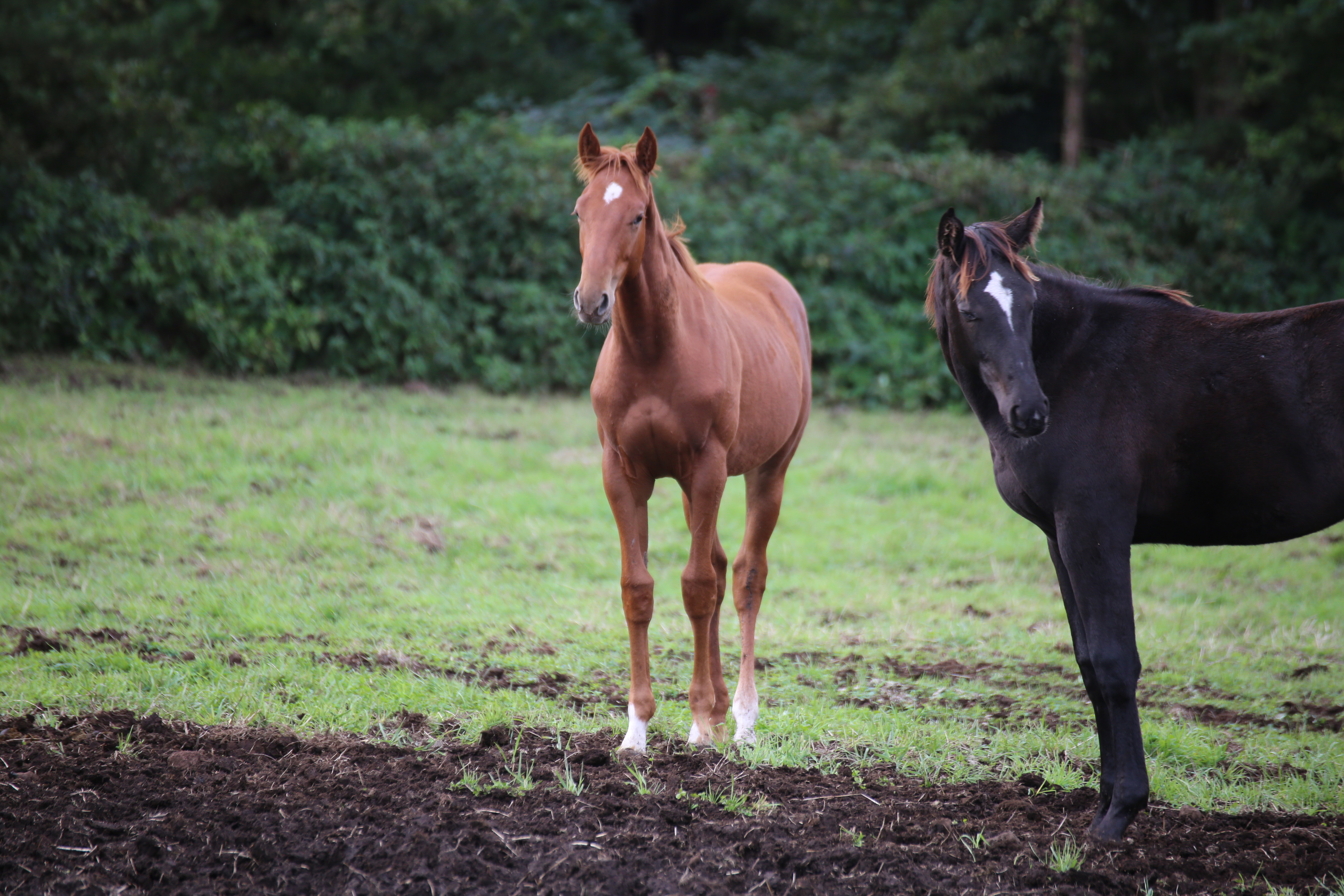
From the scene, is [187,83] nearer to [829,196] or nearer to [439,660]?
[829,196]

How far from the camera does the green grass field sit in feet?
15.2

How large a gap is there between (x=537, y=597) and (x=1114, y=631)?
4004 millimetres

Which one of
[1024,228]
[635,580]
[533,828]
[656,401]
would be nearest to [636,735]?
[635,580]

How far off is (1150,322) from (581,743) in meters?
2.73

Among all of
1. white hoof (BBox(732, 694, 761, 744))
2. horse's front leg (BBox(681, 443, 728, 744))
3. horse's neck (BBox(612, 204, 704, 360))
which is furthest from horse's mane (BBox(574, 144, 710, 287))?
white hoof (BBox(732, 694, 761, 744))

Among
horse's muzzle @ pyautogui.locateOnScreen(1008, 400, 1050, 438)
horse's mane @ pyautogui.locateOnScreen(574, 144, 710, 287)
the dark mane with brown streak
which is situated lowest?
horse's muzzle @ pyautogui.locateOnScreen(1008, 400, 1050, 438)

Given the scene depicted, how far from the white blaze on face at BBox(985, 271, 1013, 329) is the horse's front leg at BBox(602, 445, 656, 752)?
1.56 metres

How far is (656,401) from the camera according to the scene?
4.20 m

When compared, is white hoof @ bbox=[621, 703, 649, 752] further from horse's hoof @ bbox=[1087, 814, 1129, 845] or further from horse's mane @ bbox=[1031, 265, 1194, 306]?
horse's mane @ bbox=[1031, 265, 1194, 306]

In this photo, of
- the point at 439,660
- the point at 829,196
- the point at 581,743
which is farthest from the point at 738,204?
the point at 581,743

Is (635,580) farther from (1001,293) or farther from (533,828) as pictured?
(1001,293)

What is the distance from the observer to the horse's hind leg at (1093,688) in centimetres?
375

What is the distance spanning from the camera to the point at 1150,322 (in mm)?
3809

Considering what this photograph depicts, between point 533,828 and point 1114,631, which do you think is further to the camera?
point 1114,631
